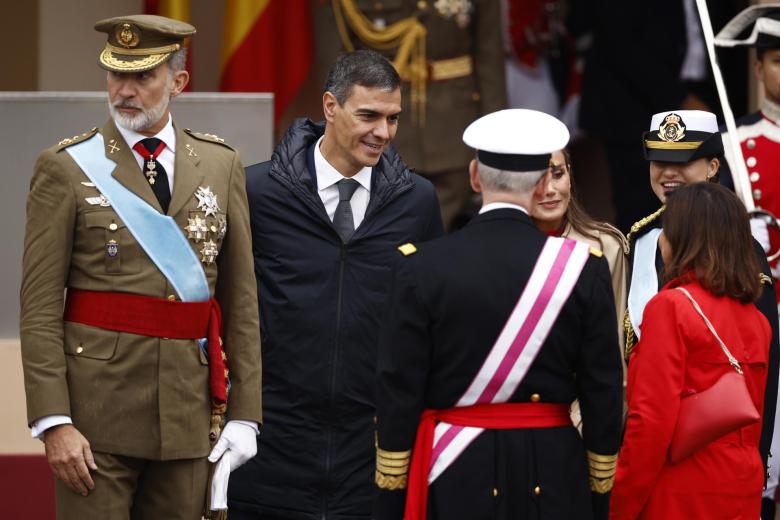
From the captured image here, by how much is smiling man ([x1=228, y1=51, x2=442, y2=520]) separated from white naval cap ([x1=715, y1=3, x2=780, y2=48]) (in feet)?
5.98

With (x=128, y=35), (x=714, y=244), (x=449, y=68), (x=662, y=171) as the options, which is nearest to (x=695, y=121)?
(x=662, y=171)

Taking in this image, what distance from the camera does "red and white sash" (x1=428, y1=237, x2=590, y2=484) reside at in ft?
13.3

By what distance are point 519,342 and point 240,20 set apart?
4439mm

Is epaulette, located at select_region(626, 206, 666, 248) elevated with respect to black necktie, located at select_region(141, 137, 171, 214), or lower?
lower

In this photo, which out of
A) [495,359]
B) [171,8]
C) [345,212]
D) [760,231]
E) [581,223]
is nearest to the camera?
[495,359]

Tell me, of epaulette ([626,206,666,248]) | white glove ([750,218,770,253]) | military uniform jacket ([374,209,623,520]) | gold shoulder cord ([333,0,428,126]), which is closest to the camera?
military uniform jacket ([374,209,623,520])

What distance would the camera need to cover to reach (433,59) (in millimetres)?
7957

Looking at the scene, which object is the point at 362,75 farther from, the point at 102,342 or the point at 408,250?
the point at 102,342

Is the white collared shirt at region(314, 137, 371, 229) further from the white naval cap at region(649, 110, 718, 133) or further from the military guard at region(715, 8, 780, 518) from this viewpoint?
the military guard at region(715, 8, 780, 518)

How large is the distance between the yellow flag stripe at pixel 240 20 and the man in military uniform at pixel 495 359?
4.13 meters

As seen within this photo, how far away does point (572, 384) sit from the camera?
165 inches

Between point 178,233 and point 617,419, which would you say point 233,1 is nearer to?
point 178,233

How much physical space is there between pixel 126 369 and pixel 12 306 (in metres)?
1.96

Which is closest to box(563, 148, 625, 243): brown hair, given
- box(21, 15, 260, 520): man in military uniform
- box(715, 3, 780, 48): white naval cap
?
box(715, 3, 780, 48): white naval cap
